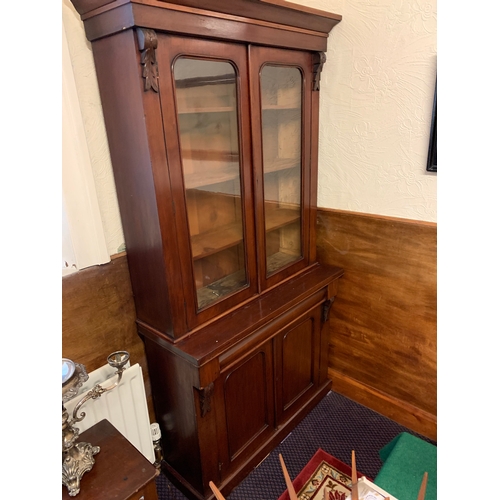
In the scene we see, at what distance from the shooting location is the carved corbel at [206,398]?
1.28 m

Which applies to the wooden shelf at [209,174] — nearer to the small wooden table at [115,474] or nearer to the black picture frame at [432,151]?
the black picture frame at [432,151]

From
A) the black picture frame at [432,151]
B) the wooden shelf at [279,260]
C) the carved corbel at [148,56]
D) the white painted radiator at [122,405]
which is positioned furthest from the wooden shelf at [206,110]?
the white painted radiator at [122,405]

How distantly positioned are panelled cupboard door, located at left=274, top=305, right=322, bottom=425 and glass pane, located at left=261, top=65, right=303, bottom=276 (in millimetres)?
302

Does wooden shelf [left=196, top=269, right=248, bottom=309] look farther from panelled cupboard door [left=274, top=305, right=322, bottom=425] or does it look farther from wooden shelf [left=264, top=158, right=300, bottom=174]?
wooden shelf [left=264, top=158, right=300, bottom=174]

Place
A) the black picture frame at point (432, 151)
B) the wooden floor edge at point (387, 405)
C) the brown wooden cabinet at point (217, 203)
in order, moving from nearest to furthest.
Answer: the brown wooden cabinet at point (217, 203), the black picture frame at point (432, 151), the wooden floor edge at point (387, 405)

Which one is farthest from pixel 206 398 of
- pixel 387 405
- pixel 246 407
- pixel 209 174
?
pixel 387 405

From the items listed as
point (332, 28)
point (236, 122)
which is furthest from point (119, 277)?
point (332, 28)

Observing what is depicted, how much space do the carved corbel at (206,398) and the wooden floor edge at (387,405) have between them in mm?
969

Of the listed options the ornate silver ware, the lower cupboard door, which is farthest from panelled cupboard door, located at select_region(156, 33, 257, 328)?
the ornate silver ware

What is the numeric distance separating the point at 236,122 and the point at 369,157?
0.66 m

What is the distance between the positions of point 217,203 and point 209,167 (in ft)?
0.46

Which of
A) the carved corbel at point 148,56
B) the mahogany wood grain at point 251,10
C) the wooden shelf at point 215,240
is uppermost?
the mahogany wood grain at point 251,10

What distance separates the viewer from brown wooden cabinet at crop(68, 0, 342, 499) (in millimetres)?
1062
